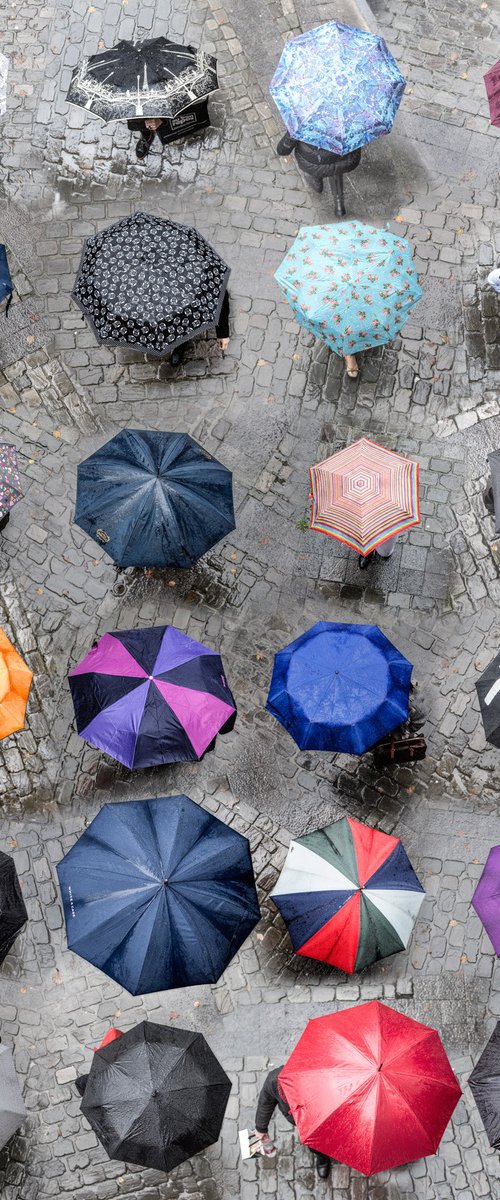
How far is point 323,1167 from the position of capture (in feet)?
41.6

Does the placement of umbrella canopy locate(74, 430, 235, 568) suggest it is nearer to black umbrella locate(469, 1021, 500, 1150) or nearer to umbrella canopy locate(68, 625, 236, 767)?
umbrella canopy locate(68, 625, 236, 767)

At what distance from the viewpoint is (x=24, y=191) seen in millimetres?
15477

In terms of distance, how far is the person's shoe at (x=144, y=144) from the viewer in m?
15.3

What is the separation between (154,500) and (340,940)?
4.70 meters

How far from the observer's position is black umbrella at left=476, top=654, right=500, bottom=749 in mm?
12796

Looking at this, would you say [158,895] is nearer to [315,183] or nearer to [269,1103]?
A: [269,1103]

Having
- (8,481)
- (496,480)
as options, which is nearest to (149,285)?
(8,481)

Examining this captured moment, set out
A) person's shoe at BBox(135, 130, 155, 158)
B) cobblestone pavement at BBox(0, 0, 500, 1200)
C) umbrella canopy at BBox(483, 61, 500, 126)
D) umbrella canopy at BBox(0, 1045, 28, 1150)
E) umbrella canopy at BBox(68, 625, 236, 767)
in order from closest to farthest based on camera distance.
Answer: umbrella canopy at BBox(0, 1045, 28, 1150)
umbrella canopy at BBox(68, 625, 236, 767)
cobblestone pavement at BBox(0, 0, 500, 1200)
umbrella canopy at BBox(483, 61, 500, 126)
person's shoe at BBox(135, 130, 155, 158)

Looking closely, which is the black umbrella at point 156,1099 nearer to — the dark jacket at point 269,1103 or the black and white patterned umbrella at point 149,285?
the dark jacket at point 269,1103

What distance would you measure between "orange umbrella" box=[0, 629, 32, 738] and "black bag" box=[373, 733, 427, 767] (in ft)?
12.8

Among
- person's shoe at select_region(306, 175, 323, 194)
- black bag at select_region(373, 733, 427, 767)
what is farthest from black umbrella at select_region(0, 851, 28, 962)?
person's shoe at select_region(306, 175, 323, 194)

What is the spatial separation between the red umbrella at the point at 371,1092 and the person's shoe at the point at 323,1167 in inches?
60.0

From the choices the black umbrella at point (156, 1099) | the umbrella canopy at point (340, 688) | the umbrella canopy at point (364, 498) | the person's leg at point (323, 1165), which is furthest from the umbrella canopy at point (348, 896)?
the umbrella canopy at point (364, 498)

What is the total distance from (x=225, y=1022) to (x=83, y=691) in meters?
3.85
